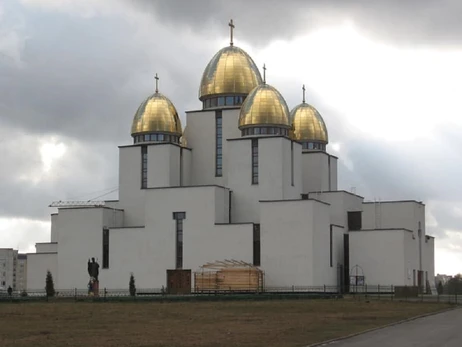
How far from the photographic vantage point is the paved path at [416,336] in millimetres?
28000

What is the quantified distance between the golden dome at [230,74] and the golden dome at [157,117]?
3.26 m

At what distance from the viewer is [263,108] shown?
71.1 meters

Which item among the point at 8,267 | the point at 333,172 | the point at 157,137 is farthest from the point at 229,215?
the point at 8,267

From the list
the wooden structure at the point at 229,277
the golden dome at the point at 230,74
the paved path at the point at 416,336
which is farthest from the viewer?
the golden dome at the point at 230,74

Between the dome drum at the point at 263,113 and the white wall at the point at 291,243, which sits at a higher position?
the dome drum at the point at 263,113

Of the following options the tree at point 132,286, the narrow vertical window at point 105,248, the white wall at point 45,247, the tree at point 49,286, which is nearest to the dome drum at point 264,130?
the narrow vertical window at point 105,248

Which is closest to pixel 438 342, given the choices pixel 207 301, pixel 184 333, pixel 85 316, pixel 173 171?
pixel 184 333

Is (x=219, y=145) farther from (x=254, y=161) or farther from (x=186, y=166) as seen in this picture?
(x=254, y=161)

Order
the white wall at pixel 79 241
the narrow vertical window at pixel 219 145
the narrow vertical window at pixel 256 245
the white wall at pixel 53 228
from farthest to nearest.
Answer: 1. the white wall at pixel 53 228
2. the narrow vertical window at pixel 219 145
3. the white wall at pixel 79 241
4. the narrow vertical window at pixel 256 245

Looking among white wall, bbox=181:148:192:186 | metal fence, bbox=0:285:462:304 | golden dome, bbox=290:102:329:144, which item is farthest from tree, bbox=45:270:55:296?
golden dome, bbox=290:102:329:144

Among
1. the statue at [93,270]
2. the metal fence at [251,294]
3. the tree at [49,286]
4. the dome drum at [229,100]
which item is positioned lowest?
the metal fence at [251,294]

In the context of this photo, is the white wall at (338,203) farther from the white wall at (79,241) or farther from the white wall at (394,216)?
the white wall at (79,241)

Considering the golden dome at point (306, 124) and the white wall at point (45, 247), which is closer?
the golden dome at point (306, 124)

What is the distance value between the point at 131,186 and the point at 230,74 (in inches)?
491
